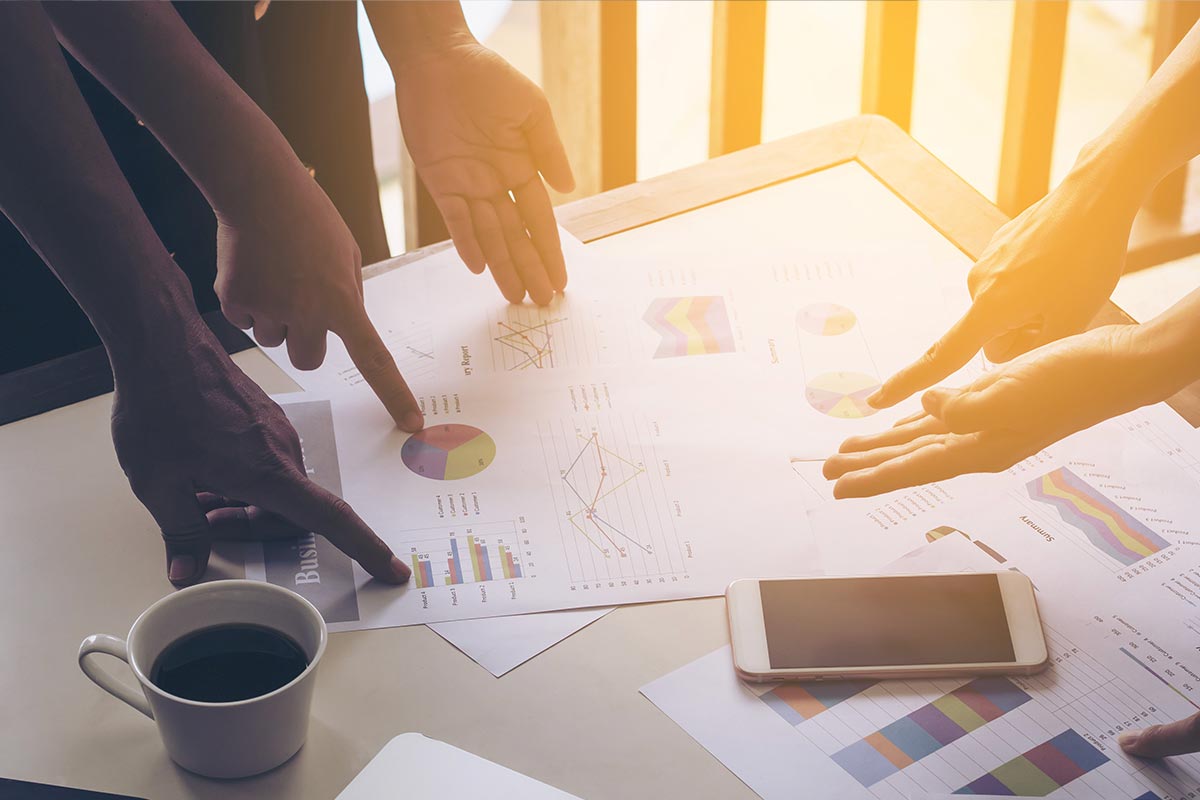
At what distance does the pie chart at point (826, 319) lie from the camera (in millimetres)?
1031

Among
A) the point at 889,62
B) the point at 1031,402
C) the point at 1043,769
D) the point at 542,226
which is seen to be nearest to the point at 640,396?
the point at 542,226

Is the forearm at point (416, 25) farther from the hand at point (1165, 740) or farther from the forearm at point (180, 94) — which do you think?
A: the hand at point (1165, 740)

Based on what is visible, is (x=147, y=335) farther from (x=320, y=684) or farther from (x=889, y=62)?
(x=889, y=62)

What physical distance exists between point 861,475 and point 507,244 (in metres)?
0.42

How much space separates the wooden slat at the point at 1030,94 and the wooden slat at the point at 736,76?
1.20 feet

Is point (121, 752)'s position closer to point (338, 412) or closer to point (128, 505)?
point (128, 505)

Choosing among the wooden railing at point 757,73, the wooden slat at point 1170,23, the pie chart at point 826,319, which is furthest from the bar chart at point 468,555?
the wooden slat at point 1170,23

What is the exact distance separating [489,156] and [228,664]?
1.87 ft

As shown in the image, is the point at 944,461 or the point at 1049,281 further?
the point at 1049,281

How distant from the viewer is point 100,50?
0.86 metres

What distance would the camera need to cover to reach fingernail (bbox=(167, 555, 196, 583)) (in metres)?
0.78

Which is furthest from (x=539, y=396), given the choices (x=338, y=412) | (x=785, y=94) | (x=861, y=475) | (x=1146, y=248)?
(x=785, y=94)

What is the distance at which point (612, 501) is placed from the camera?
857 mm

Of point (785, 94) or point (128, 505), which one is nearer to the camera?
point (128, 505)
